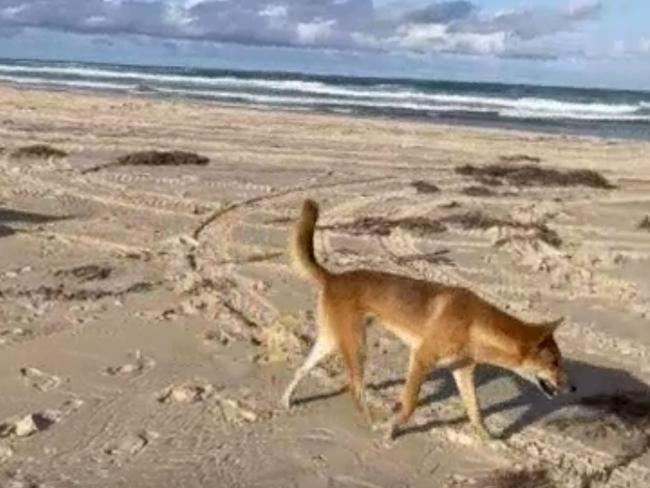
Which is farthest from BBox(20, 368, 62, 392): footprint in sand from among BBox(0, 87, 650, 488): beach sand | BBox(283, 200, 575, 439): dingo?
BBox(283, 200, 575, 439): dingo

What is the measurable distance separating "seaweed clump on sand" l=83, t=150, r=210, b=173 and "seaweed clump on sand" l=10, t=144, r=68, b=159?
1.09 m

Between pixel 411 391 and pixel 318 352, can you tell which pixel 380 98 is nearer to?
pixel 318 352

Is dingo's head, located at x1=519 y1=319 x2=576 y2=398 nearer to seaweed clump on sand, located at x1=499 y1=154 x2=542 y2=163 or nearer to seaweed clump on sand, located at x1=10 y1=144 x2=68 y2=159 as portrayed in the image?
seaweed clump on sand, located at x1=10 y1=144 x2=68 y2=159

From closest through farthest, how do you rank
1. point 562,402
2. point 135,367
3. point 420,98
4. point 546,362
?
point 546,362
point 562,402
point 135,367
point 420,98

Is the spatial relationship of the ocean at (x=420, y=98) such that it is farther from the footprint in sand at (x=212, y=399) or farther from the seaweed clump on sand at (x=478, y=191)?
the footprint in sand at (x=212, y=399)

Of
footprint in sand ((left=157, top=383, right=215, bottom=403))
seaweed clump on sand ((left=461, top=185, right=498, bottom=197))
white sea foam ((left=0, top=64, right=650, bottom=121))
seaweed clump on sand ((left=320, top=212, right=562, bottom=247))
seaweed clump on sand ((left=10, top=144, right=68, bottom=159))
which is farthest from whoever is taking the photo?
white sea foam ((left=0, top=64, right=650, bottom=121))

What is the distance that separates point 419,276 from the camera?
11.3 m

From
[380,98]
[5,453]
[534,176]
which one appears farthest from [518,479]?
[380,98]

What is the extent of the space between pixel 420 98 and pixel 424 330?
174 ft

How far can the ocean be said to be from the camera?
4306 centimetres

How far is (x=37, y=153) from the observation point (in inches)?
746

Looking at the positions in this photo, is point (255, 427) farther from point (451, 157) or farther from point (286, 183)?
point (451, 157)

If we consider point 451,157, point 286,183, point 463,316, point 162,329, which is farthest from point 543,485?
point 451,157

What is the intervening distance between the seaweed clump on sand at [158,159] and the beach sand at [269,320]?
0.90 ft
